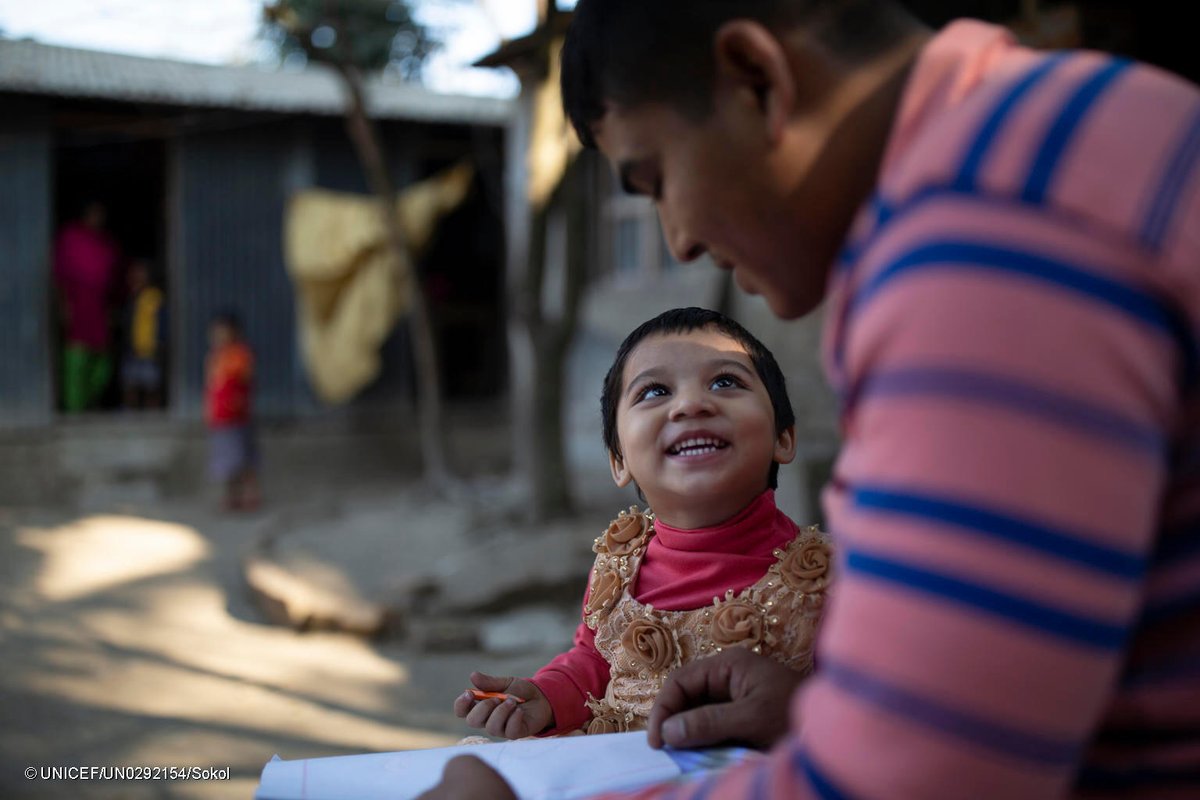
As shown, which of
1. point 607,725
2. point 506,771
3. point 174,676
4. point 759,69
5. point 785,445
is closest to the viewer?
point 759,69

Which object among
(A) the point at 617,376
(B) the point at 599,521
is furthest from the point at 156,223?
(A) the point at 617,376

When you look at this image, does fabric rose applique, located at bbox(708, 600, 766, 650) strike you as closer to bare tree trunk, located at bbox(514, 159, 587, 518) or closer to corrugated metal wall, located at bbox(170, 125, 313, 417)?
bare tree trunk, located at bbox(514, 159, 587, 518)

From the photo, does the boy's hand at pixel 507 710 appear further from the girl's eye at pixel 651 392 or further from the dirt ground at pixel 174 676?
the dirt ground at pixel 174 676

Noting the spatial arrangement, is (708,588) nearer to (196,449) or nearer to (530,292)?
(530,292)

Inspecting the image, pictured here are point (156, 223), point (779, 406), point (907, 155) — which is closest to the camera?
point (907, 155)

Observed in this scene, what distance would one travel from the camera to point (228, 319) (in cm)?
967

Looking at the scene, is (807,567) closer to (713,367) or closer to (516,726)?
(713,367)

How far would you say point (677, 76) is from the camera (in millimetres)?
817

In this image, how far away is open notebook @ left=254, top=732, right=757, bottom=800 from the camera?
101 centimetres

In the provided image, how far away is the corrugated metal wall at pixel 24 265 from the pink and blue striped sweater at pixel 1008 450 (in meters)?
10.8

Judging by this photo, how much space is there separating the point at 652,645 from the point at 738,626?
128 mm

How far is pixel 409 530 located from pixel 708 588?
262 inches

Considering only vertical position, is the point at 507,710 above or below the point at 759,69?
below

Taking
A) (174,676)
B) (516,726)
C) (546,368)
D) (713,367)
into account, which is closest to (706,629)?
(516,726)
